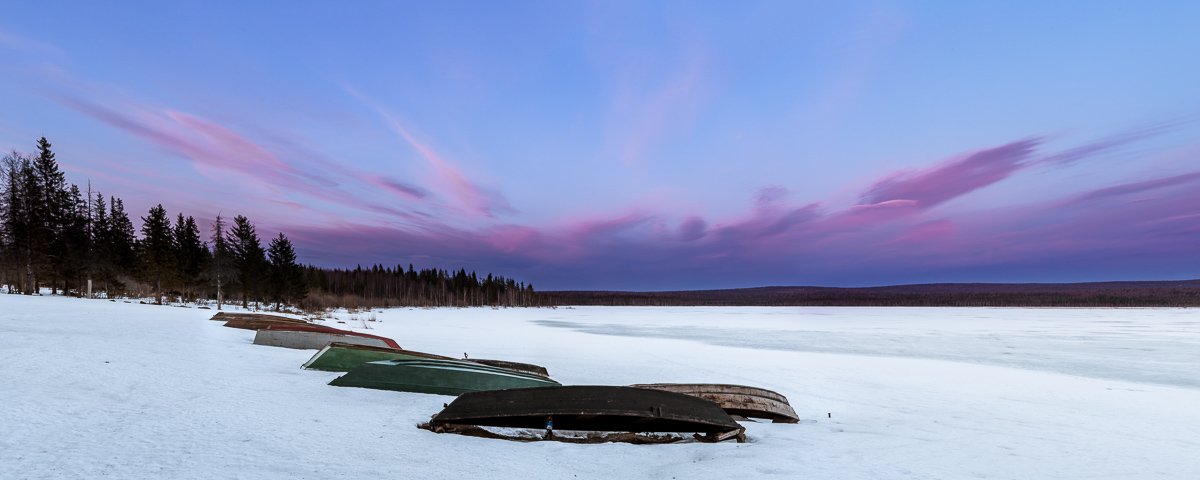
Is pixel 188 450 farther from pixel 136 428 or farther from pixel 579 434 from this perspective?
pixel 579 434

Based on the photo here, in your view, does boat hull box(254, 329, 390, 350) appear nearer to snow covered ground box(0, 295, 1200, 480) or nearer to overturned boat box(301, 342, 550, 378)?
snow covered ground box(0, 295, 1200, 480)

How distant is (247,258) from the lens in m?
48.3

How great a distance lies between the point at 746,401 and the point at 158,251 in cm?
5251

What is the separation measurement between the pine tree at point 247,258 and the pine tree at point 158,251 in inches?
189

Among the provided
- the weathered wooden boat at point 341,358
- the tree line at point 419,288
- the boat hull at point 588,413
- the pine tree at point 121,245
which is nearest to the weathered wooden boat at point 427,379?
the weathered wooden boat at point 341,358

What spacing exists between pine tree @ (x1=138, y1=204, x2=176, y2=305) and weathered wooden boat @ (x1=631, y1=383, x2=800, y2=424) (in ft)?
159

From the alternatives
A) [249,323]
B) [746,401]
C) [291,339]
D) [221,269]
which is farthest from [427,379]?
[221,269]

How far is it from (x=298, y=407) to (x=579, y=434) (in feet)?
9.18

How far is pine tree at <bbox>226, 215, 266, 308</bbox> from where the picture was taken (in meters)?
47.4

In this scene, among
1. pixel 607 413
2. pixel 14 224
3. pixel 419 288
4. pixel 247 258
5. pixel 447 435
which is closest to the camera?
pixel 447 435

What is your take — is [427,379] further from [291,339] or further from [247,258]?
[247,258]

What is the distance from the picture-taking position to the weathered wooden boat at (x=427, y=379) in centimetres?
653

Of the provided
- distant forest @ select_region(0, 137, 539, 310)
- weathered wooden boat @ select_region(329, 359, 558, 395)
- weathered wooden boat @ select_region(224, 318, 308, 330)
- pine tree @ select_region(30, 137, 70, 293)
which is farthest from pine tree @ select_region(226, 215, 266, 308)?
weathered wooden boat @ select_region(329, 359, 558, 395)

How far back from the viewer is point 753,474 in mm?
3842
